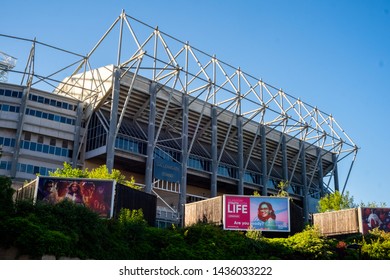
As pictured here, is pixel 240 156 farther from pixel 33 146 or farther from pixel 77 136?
pixel 33 146

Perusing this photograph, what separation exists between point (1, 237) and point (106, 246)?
6.31 metres

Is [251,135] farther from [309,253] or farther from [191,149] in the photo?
[309,253]

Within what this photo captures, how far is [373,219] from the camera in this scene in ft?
146

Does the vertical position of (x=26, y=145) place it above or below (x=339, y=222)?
above

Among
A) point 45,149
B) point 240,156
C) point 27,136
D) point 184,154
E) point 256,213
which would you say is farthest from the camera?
point 240,156

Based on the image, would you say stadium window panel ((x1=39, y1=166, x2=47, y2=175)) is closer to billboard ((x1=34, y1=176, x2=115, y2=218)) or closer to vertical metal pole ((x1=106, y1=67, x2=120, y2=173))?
vertical metal pole ((x1=106, y1=67, x2=120, y2=173))

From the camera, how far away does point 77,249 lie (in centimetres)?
2762

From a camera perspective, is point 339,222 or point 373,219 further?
point 339,222

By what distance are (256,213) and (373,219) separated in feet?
34.0

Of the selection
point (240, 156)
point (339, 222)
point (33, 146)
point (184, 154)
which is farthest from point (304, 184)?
point (33, 146)

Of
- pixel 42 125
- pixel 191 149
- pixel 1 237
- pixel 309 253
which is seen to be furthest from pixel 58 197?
pixel 191 149

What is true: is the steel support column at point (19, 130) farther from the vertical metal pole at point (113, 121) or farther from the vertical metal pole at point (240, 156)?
the vertical metal pole at point (240, 156)

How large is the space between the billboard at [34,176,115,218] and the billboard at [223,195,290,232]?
11.1m
